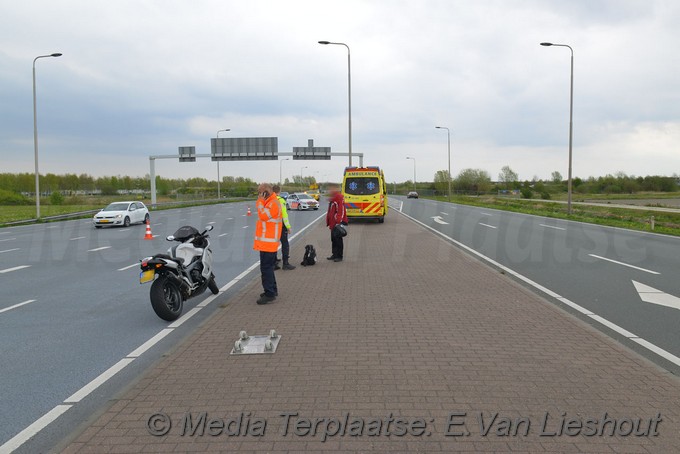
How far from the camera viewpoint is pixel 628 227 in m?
23.4

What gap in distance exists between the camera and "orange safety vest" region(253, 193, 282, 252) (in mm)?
7770

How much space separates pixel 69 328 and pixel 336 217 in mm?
6816

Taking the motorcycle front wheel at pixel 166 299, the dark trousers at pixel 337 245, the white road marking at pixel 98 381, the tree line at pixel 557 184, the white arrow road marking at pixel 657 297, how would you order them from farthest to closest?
the tree line at pixel 557 184, the dark trousers at pixel 337 245, the white arrow road marking at pixel 657 297, the motorcycle front wheel at pixel 166 299, the white road marking at pixel 98 381

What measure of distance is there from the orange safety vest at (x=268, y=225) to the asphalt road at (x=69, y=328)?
130 centimetres

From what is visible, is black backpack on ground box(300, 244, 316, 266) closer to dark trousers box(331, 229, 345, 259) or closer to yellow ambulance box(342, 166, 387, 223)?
dark trousers box(331, 229, 345, 259)

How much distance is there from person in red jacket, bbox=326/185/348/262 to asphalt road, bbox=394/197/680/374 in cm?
398

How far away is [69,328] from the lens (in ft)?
22.2

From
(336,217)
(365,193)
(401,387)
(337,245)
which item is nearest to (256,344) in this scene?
(401,387)

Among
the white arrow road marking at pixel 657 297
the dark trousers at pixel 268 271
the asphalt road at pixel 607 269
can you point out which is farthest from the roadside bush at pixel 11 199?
the white arrow road marking at pixel 657 297

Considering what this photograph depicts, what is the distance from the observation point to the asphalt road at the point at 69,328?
171 inches

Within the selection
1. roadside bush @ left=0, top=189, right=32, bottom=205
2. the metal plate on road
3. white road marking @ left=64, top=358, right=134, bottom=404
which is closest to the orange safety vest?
the metal plate on road

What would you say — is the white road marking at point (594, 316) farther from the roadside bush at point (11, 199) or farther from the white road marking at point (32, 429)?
the roadside bush at point (11, 199)

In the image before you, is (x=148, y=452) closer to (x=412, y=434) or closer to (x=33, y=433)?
(x=33, y=433)

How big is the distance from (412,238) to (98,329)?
13.0m
